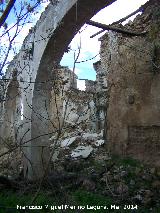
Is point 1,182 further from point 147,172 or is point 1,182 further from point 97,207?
point 147,172

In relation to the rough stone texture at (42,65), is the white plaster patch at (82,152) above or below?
below

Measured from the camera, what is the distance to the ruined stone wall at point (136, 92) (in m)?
7.02

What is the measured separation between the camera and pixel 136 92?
744 centimetres

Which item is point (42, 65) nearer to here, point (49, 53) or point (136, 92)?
point (49, 53)

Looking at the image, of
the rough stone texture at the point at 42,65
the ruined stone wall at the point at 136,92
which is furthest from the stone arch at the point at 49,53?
the ruined stone wall at the point at 136,92

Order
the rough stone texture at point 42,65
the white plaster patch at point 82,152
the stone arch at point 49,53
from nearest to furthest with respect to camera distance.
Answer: the stone arch at point 49,53 < the rough stone texture at point 42,65 < the white plaster patch at point 82,152

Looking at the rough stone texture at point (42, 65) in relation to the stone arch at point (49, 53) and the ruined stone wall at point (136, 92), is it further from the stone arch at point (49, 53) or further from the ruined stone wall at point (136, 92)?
the ruined stone wall at point (136, 92)

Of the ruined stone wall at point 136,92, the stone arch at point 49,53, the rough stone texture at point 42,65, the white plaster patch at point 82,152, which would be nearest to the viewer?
the stone arch at point 49,53

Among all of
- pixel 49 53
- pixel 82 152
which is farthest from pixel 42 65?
pixel 82 152

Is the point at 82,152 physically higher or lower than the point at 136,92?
lower

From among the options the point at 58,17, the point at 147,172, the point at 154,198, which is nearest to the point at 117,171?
the point at 147,172

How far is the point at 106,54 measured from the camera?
888cm

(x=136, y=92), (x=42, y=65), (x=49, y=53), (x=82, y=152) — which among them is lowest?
(x=82, y=152)

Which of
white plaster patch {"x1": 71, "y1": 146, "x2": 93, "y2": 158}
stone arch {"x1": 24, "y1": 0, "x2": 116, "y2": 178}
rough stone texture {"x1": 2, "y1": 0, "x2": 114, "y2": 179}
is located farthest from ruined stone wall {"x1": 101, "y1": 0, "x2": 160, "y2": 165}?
rough stone texture {"x1": 2, "y1": 0, "x2": 114, "y2": 179}
